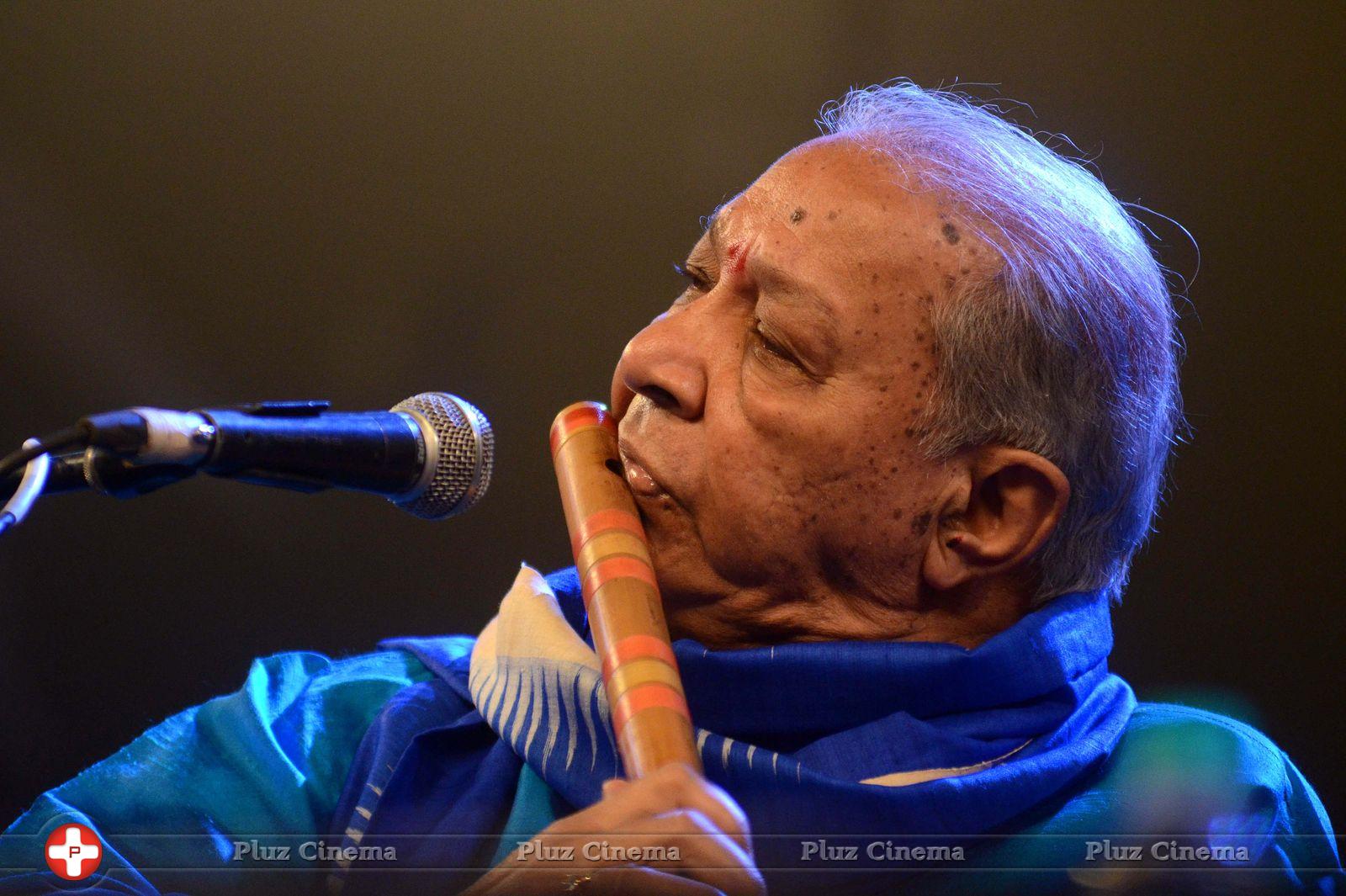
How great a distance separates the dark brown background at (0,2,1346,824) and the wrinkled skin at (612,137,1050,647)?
89cm

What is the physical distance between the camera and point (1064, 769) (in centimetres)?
130

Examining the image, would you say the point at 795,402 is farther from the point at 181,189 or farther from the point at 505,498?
the point at 181,189

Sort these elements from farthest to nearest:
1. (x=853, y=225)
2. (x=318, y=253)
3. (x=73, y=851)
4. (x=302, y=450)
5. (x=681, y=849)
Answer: (x=318, y=253) < (x=853, y=225) < (x=73, y=851) < (x=302, y=450) < (x=681, y=849)

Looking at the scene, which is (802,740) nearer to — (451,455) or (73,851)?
(451,455)

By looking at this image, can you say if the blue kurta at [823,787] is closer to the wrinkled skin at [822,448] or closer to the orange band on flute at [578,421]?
the wrinkled skin at [822,448]

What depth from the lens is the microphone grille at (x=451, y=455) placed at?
1.16m

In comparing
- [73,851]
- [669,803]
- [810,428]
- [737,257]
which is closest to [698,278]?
[737,257]

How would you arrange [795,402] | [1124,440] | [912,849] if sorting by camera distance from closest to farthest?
[912,849], [795,402], [1124,440]

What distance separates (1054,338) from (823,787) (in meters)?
0.61

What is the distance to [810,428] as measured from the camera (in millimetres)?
1343

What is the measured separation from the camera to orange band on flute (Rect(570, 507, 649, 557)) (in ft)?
4.31

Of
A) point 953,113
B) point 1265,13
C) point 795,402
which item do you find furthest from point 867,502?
point 1265,13

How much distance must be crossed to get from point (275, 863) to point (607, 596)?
0.51 meters

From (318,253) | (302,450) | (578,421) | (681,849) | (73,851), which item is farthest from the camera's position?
(318,253)
